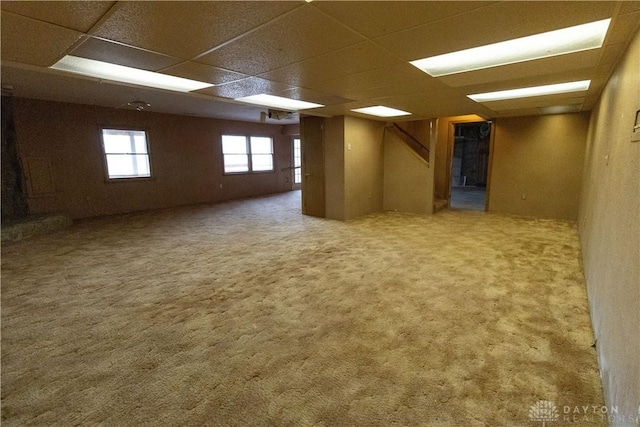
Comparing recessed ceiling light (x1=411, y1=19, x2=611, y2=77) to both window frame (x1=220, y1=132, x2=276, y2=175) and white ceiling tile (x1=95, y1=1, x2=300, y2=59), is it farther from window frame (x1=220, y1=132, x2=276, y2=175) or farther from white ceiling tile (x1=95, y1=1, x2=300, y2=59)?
window frame (x1=220, y1=132, x2=276, y2=175)

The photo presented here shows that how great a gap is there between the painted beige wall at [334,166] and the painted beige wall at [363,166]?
0.27 ft

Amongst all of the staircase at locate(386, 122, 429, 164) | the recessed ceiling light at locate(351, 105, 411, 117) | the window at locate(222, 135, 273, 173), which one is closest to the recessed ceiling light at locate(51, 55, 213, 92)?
the recessed ceiling light at locate(351, 105, 411, 117)

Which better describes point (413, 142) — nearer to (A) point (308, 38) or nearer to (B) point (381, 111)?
(B) point (381, 111)

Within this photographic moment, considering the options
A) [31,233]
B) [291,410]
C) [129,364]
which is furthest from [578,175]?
[31,233]

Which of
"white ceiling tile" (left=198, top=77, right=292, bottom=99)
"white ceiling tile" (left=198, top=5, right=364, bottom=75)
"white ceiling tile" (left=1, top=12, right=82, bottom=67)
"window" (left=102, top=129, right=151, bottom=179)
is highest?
"white ceiling tile" (left=198, top=77, right=292, bottom=99)

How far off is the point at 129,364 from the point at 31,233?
457cm

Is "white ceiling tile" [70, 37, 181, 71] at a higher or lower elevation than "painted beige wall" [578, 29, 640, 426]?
higher

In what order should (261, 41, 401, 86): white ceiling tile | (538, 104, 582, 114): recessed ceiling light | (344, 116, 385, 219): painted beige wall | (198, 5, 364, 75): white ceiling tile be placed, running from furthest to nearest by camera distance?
(344, 116, 385, 219): painted beige wall
(538, 104, 582, 114): recessed ceiling light
(261, 41, 401, 86): white ceiling tile
(198, 5, 364, 75): white ceiling tile

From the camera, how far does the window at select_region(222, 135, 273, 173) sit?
28.8 feet

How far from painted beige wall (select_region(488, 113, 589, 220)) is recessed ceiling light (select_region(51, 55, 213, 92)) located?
608cm

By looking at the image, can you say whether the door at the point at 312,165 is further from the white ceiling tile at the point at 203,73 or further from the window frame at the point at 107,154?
the window frame at the point at 107,154

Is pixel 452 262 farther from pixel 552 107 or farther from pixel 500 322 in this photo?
pixel 552 107

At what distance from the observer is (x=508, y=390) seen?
162cm

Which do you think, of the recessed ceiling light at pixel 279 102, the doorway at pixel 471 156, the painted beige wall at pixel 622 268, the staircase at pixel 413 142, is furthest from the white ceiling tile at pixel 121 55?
the doorway at pixel 471 156
